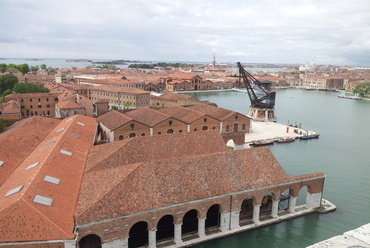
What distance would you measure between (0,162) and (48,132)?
311 inches

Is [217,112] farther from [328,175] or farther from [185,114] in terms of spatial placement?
[328,175]

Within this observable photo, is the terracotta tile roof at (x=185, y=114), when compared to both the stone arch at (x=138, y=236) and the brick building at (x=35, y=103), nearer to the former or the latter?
the stone arch at (x=138, y=236)

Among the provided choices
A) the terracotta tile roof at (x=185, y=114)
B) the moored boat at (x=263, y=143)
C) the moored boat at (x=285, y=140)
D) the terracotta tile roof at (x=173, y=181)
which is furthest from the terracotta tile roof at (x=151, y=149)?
the moored boat at (x=285, y=140)

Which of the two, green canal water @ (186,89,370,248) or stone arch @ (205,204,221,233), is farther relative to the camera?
stone arch @ (205,204,221,233)

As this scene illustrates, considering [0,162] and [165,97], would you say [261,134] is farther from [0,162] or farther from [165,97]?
[0,162]

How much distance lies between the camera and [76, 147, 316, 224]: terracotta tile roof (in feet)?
46.6

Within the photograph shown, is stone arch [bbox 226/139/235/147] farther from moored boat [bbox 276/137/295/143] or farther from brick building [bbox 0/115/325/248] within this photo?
brick building [bbox 0/115/325/248]

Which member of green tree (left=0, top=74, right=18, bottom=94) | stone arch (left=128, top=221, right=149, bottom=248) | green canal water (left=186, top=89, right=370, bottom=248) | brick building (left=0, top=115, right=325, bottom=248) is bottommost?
green canal water (left=186, top=89, right=370, bottom=248)

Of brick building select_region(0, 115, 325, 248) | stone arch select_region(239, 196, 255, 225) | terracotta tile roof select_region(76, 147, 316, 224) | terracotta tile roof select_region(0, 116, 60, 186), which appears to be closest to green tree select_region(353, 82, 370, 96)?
brick building select_region(0, 115, 325, 248)

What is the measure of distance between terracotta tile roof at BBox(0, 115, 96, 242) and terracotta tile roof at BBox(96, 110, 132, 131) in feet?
23.0

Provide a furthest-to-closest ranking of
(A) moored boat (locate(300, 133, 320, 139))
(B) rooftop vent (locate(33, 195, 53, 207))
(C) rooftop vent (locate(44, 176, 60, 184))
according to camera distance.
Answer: (A) moored boat (locate(300, 133, 320, 139)) < (C) rooftop vent (locate(44, 176, 60, 184)) < (B) rooftop vent (locate(33, 195, 53, 207))

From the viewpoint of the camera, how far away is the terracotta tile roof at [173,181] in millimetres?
14219

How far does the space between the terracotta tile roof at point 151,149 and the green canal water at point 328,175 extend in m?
6.31

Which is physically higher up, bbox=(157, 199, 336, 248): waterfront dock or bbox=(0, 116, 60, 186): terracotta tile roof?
bbox=(0, 116, 60, 186): terracotta tile roof
